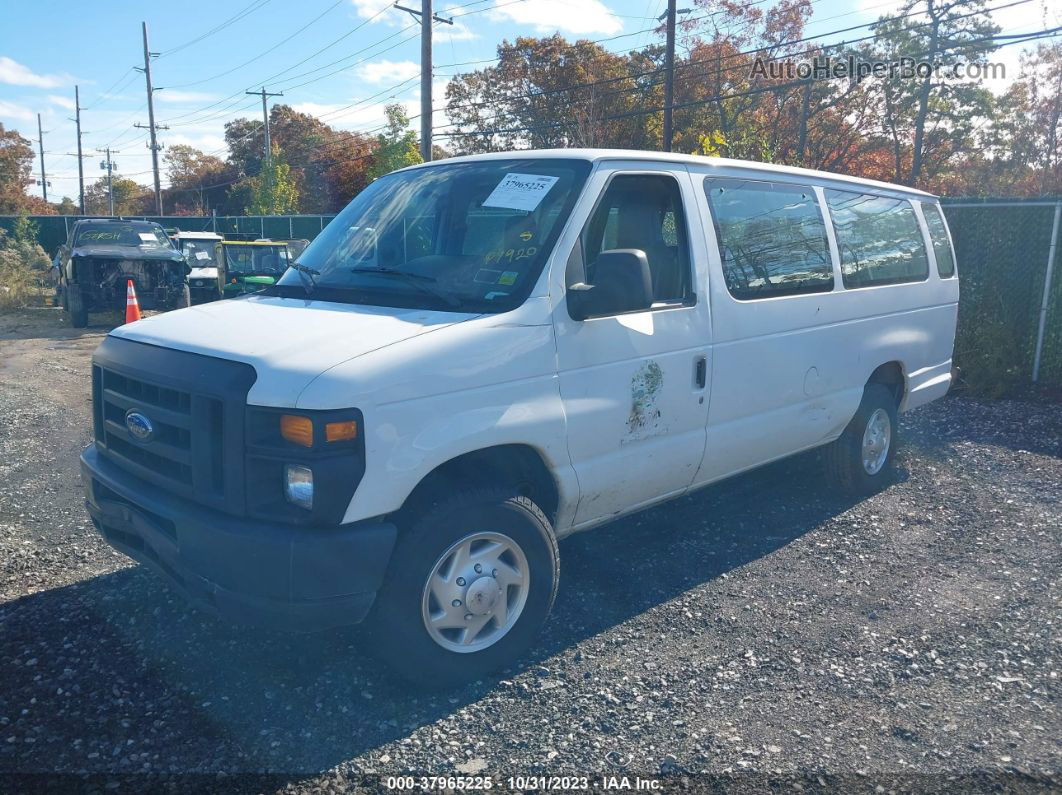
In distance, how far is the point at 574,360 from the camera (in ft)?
12.3

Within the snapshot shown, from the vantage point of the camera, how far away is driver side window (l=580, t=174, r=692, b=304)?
4258 millimetres

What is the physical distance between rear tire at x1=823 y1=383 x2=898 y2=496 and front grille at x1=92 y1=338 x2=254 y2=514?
4175 millimetres

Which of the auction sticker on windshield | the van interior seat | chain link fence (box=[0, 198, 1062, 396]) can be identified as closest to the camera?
the auction sticker on windshield

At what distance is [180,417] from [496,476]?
1.27m

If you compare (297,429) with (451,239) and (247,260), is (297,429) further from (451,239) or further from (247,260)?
(247,260)

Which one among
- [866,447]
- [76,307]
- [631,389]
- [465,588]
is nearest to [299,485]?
[465,588]

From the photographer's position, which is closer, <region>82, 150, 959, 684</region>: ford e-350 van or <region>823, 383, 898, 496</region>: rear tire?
<region>82, 150, 959, 684</region>: ford e-350 van

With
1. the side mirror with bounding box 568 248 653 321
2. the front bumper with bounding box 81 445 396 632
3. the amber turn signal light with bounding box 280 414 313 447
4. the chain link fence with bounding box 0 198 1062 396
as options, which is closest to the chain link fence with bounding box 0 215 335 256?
the chain link fence with bounding box 0 198 1062 396

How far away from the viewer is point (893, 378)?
618cm

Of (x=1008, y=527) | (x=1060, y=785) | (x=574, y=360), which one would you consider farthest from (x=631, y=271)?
(x=1008, y=527)

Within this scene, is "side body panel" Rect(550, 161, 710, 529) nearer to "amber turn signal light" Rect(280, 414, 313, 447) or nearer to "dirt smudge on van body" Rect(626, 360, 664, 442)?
"dirt smudge on van body" Rect(626, 360, 664, 442)

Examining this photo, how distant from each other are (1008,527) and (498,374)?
3.95 metres

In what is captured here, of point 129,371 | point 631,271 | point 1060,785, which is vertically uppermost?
point 631,271

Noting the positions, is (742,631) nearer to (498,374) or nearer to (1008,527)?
(498,374)
